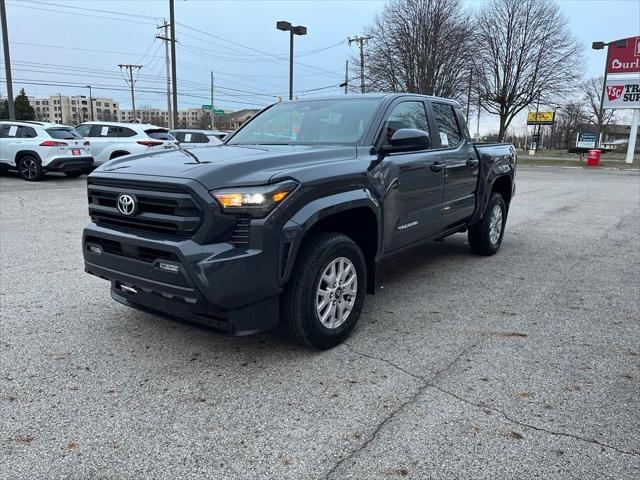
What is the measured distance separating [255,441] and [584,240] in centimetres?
699

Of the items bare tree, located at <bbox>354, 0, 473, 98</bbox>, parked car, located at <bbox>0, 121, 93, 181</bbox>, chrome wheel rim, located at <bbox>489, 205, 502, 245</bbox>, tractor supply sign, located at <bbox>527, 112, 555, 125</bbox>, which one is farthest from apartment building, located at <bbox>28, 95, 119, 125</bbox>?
chrome wheel rim, located at <bbox>489, 205, 502, 245</bbox>

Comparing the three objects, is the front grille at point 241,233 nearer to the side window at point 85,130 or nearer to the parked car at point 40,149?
the parked car at point 40,149

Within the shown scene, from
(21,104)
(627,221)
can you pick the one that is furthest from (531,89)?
(21,104)

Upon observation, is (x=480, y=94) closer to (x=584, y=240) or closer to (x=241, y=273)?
(x=584, y=240)

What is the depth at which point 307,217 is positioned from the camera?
3301 mm

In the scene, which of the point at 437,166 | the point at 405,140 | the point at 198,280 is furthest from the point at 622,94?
the point at 198,280

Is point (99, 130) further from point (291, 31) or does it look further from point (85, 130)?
point (291, 31)

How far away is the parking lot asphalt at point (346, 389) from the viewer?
2500mm

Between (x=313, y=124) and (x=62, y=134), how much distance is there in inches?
491

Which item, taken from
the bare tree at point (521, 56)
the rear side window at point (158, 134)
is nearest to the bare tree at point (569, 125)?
the bare tree at point (521, 56)

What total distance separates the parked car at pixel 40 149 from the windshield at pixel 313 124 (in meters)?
11.4

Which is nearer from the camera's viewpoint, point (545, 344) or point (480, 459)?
point (480, 459)

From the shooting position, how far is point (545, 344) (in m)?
3.90

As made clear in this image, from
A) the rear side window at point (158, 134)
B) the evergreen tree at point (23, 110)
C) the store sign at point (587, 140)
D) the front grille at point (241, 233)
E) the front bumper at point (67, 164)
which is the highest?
the evergreen tree at point (23, 110)
